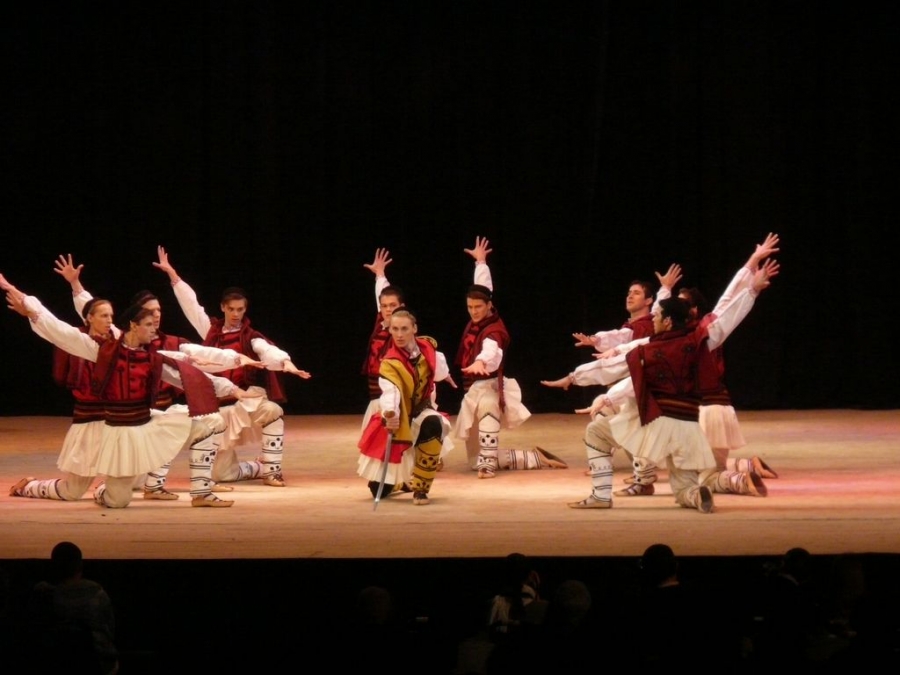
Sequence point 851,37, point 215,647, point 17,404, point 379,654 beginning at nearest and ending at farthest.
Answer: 1. point 379,654
2. point 215,647
3. point 851,37
4. point 17,404

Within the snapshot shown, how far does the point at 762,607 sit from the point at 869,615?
0.68m

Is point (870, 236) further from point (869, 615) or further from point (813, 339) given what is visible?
point (869, 615)

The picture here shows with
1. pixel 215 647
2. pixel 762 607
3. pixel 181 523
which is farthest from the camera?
pixel 181 523

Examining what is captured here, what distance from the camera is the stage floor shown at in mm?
5309

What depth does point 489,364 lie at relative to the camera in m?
7.52

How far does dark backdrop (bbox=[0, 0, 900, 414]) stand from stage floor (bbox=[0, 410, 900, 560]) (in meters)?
1.80

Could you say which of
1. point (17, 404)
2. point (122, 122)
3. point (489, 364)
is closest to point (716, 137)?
point (489, 364)

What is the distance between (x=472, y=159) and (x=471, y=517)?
4183mm

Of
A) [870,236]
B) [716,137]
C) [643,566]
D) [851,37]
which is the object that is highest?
[851,37]

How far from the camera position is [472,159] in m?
9.84

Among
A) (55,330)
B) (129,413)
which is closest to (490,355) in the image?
(129,413)

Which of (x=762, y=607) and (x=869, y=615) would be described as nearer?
(x=869, y=615)

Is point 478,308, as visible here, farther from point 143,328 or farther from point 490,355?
point 143,328

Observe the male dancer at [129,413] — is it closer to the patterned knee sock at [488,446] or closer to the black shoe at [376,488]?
the black shoe at [376,488]
